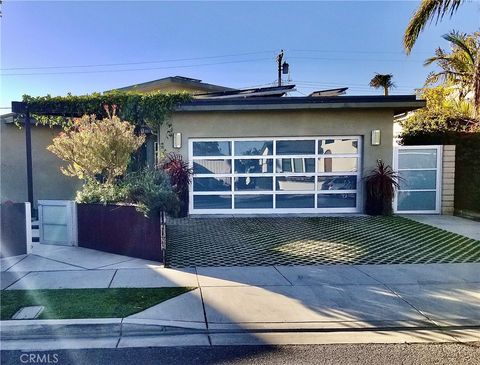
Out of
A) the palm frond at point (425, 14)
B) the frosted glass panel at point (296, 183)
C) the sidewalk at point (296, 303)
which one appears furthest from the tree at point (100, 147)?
the palm frond at point (425, 14)

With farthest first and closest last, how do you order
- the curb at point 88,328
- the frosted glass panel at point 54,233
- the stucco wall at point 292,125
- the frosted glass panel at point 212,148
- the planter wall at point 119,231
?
the frosted glass panel at point 212,148 → the stucco wall at point 292,125 → the frosted glass panel at point 54,233 → the planter wall at point 119,231 → the curb at point 88,328

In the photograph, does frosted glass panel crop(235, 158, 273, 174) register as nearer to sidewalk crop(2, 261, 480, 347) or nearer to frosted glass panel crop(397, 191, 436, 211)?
frosted glass panel crop(397, 191, 436, 211)

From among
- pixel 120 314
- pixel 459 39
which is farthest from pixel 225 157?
pixel 459 39

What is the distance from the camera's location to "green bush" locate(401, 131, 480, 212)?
10750 millimetres

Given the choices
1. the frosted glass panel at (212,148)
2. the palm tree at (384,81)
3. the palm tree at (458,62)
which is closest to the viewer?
the frosted glass panel at (212,148)

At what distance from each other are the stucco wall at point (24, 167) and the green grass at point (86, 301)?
8836mm

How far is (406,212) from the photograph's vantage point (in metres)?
11.7

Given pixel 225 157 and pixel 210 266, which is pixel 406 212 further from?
pixel 210 266

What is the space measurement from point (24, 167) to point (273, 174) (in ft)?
29.5

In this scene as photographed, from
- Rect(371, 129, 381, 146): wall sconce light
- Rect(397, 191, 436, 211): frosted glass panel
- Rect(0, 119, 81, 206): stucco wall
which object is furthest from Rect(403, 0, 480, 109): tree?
Rect(0, 119, 81, 206): stucco wall

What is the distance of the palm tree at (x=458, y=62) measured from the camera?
42.9 feet

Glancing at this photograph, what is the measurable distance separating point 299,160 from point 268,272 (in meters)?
6.24

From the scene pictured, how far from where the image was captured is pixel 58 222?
25.3 feet

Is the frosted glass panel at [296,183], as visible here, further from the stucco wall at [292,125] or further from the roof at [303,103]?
the roof at [303,103]
